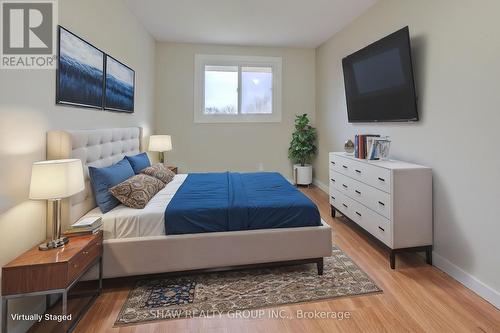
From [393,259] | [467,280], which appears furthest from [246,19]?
[467,280]

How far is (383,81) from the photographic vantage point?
294cm

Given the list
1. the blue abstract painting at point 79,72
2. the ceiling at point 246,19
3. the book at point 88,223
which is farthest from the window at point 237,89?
the book at point 88,223

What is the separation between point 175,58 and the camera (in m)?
5.00

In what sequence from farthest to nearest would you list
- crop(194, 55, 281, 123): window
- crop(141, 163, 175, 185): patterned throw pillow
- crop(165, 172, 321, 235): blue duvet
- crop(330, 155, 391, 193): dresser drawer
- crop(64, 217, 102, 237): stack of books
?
crop(194, 55, 281, 123): window
crop(141, 163, 175, 185): patterned throw pillow
crop(330, 155, 391, 193): dresser drawer
crop(165, 172, 321, 235): blue duvet
crop(64, 217, 102, 237): stack of books

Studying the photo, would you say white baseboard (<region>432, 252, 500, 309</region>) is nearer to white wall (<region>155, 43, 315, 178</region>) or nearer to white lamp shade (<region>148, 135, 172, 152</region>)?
white wall (<region>155, 43, 315, 178</region>)

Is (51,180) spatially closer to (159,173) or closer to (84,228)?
(84,228)

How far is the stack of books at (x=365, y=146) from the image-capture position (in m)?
2.84

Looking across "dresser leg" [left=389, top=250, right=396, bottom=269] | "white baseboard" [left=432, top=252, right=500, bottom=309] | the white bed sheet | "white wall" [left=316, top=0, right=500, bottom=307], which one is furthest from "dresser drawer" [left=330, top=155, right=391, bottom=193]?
the white bed sheet

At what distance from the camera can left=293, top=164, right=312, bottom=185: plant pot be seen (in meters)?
5.32

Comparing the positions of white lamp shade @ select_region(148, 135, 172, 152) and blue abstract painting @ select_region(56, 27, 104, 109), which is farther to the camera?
white lamp shade @ select_region(148, 135, 172, 152)

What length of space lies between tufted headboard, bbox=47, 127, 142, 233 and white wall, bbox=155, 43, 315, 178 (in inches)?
78.0

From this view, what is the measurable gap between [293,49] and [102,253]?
16.2 feet

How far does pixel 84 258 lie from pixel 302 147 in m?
4.26

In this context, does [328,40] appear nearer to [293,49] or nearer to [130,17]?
[293,49]
